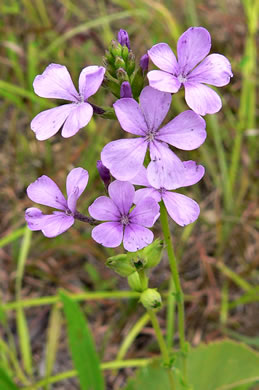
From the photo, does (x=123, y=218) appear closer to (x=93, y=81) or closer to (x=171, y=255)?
(x=171, y=255)

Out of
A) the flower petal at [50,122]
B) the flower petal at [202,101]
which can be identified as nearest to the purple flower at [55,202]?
the flower petal at [50,122]

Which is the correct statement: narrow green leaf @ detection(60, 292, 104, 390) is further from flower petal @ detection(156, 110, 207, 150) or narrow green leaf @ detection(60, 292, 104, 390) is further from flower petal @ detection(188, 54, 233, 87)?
flower petal @ detection(188, 54, 233, 87)

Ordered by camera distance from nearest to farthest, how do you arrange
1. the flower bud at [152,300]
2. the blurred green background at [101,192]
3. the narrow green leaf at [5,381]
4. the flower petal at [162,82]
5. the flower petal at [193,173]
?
the flower petal at [162,82], the flower petal at [193,173], the flower bud at [152,300], the narrow green leaf at [5,381], the blurred green background at [101,192]

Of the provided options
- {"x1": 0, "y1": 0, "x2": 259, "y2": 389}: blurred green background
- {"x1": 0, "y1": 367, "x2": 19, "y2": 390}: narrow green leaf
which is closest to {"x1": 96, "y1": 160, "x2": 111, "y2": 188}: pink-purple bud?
{"x1": 0, "y1": 367, "x2": 19, "y2": 390}: narrow green leaf

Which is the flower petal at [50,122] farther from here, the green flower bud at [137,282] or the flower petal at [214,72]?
the green flower bud at [137,282]

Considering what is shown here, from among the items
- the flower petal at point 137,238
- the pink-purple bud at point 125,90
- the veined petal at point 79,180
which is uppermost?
the pink-purple bud at point 125,90

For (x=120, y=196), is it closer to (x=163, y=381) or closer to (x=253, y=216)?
(x=163, y=381)

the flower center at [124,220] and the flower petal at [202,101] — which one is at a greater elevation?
the flower petal at [202,101]
